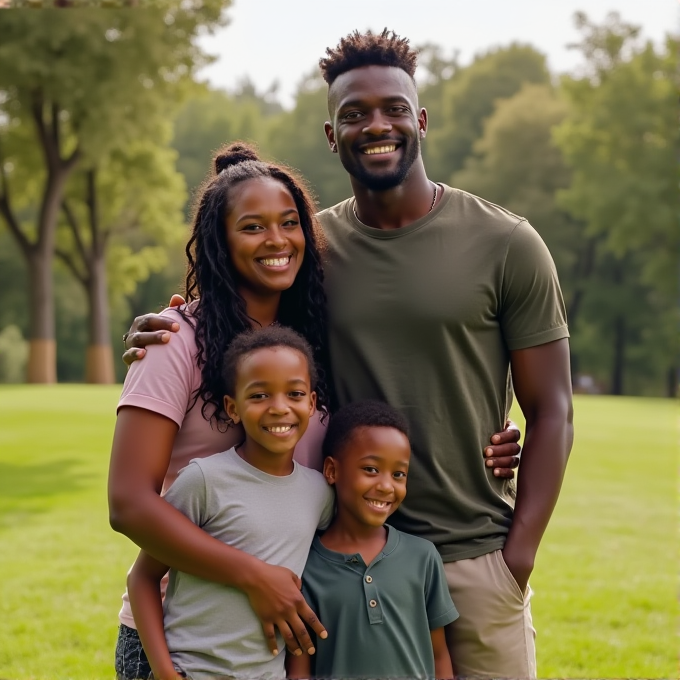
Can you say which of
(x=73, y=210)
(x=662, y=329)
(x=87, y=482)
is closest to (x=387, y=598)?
(x=87, y=482)

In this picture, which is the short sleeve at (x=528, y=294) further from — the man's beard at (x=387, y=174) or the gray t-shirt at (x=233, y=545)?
the gray t-shirt at (x=233, y=545)

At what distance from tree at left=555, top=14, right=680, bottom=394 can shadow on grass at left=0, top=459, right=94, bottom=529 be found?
25.3 m

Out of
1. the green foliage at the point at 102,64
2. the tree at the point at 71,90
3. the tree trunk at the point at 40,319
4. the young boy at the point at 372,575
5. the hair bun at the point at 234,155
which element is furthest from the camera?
the tree trunk at the point at 40,319

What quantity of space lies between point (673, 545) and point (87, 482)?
277 inches

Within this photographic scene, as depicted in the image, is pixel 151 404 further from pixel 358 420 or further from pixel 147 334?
pixel 358 420

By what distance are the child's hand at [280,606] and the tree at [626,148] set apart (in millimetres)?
31317

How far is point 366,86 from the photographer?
3.22 m

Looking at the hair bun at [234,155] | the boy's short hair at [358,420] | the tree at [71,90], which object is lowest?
the boy's short hair at [358,420]

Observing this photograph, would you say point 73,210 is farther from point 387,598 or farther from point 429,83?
point 387,598

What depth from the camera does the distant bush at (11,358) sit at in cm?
3384

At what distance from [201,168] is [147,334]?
41.2 m

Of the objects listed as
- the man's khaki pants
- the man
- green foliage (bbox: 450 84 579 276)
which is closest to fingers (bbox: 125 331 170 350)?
the man

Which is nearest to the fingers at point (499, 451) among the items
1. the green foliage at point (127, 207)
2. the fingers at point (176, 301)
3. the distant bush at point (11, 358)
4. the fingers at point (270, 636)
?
the fingers at point (270, 636)

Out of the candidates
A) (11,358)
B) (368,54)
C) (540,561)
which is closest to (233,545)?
(368,54)
